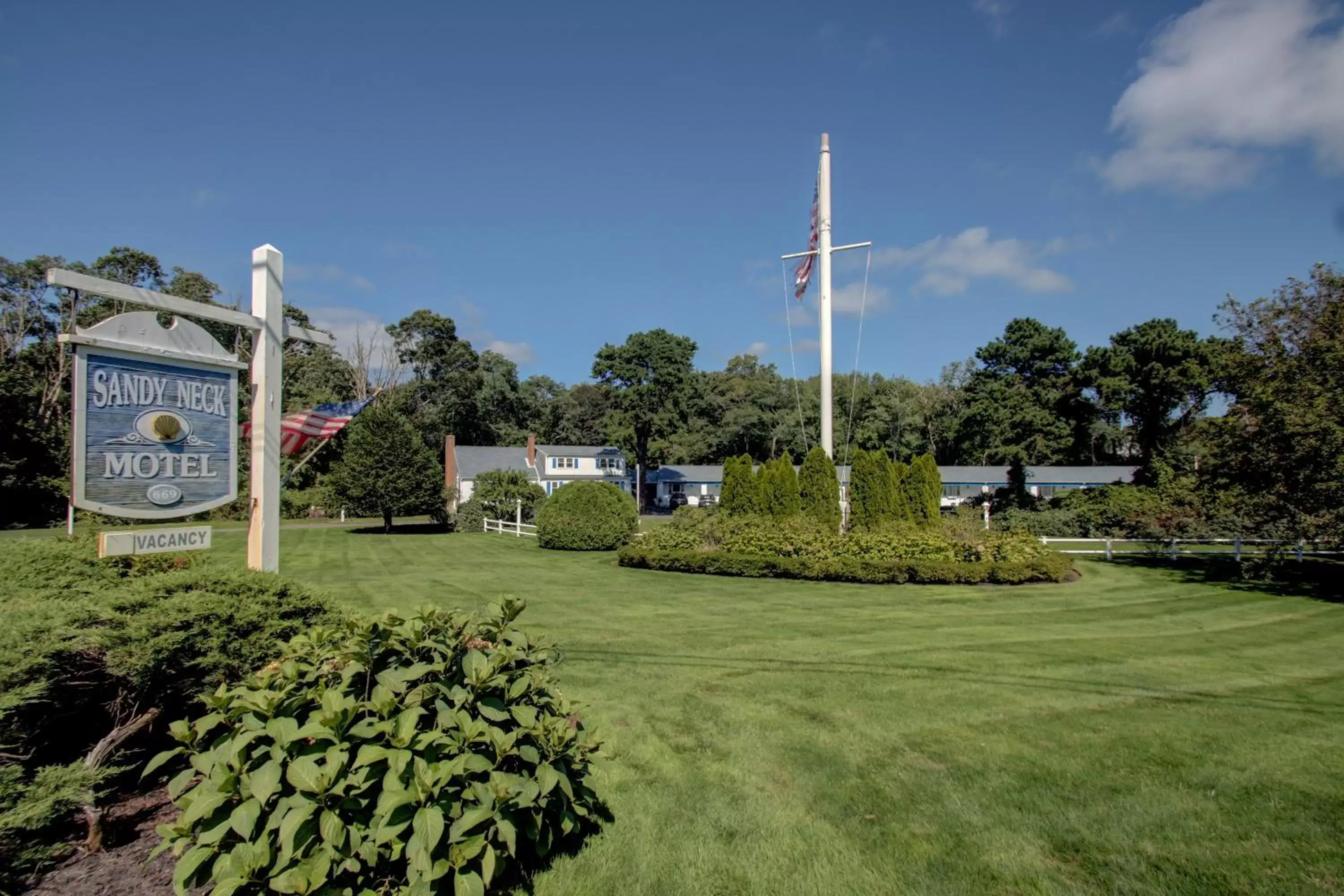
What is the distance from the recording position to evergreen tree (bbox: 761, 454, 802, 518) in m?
19.8

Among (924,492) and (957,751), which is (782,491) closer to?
(924,492)

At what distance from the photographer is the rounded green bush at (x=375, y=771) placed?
8.01 ft

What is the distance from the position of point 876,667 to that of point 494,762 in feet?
18.6

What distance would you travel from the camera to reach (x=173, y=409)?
A: 480 centimetres

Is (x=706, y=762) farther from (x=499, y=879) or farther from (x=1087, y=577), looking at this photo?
(x=1087, y=577)

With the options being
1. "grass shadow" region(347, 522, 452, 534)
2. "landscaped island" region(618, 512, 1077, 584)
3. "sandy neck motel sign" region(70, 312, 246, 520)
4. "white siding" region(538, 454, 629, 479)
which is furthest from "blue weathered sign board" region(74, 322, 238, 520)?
"white siding" region(538, 454, 629, 479)

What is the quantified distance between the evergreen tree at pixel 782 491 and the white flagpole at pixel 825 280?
49.7 inches

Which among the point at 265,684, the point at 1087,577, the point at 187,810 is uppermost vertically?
the point at 265,684

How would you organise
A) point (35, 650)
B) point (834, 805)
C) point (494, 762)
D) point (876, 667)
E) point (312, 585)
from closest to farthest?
point (494, 762)
point (35, 650)
point (834, 805)
point (312, 585)
point (876, 667)

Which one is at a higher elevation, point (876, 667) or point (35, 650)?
point (35, 650)

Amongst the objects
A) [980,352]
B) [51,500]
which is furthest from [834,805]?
[980,352]

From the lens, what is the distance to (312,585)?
15.8ft

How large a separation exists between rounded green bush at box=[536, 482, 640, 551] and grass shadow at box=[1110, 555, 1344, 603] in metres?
14.9

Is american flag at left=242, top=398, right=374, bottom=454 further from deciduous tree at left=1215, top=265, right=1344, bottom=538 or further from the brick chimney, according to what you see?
the brick chimney
